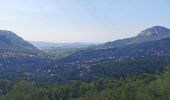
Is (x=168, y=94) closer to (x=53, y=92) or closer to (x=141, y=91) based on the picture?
(x=141, y=91)

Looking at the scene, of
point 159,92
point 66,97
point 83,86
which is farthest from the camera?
point 83,86

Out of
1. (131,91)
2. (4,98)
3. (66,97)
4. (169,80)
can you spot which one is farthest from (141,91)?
(4,98)

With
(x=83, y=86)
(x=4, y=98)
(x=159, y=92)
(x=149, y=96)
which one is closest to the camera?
(x=149, y=96)

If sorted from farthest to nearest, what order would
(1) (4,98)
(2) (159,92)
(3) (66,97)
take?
(3) (66,97) < (1) (4,98) < (2) (159,92)

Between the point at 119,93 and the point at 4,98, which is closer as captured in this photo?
the point at 119,93

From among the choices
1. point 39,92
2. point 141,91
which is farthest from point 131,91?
point 39,92

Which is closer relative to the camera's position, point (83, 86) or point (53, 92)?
point (53, 92)

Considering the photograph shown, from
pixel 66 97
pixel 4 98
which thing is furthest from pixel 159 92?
pixel 4 98

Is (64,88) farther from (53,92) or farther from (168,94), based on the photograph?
(168,94)

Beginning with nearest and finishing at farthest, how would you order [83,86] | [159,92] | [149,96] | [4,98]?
1. [149,96]
2. [159,92]
3. [4,98]
4. [83,86]
